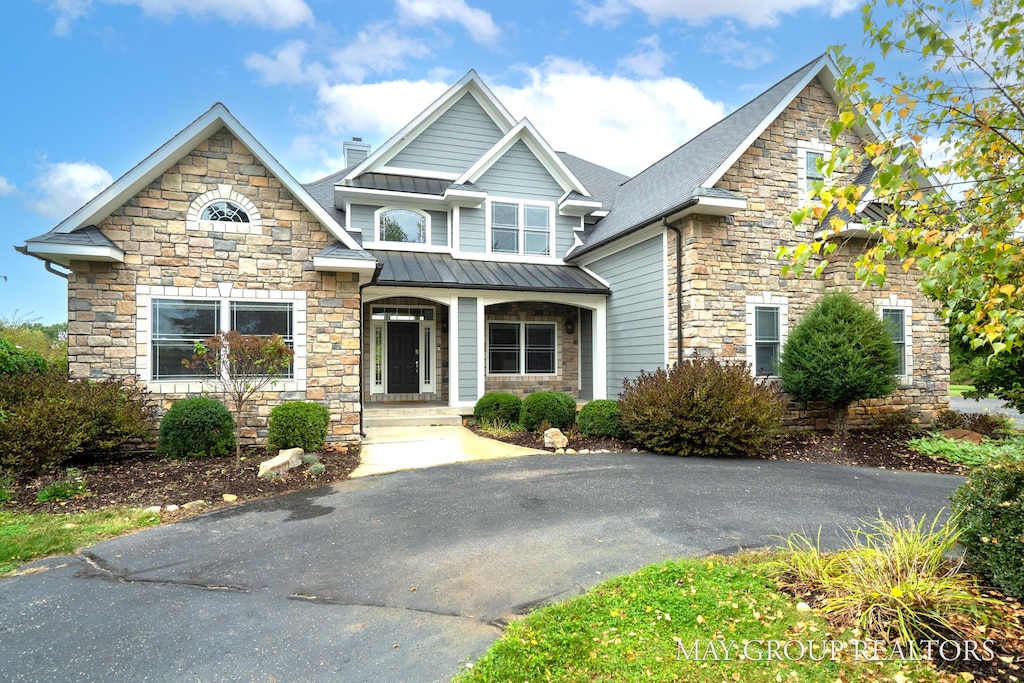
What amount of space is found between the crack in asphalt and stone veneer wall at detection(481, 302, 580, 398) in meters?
10.8

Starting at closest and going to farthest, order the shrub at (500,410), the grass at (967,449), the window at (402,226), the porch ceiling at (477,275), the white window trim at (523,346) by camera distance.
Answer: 1. the grass at (967,449)
2. the shrub at (500,410)
3. the porch ceiling at (477,275)
4. the window at (402,226)
5. the white window trim at (523,346)

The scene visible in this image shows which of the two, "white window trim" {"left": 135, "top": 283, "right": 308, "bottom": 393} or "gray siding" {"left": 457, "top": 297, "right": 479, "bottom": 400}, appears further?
"gray siding" {"left": 457, "top": 297, "right": 479, "bottom": 400}

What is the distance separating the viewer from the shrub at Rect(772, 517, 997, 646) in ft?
9.82

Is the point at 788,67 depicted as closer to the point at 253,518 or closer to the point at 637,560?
the point at 637,560

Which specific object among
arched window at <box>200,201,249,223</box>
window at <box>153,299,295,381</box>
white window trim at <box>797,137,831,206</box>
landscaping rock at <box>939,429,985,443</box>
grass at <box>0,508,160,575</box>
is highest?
white window trim at <box>797,137,831,206</box>

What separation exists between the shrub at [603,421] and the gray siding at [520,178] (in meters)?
6.78

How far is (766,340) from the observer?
11.2 m

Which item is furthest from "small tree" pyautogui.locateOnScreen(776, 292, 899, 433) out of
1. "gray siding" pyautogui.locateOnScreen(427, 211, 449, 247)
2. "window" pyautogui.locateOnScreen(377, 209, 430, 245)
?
"window" pyautogui.locateOnScreen(377, 209, 430, 245)

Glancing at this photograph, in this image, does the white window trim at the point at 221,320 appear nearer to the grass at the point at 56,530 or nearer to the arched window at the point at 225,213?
the arched window at the point at 225,213

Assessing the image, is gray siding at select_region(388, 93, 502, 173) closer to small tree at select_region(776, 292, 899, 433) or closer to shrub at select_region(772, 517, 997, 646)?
small tree at select_region(776, 292, 899, 433)

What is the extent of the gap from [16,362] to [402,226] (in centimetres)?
826

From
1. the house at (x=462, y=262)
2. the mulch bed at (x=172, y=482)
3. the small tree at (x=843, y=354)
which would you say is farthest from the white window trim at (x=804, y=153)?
the mulch bed at (x=172, y=482)

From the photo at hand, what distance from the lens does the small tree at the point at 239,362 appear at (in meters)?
7.65

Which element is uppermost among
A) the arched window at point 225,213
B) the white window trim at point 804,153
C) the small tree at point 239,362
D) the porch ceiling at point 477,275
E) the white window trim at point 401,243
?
the white window trim at point 804,153
